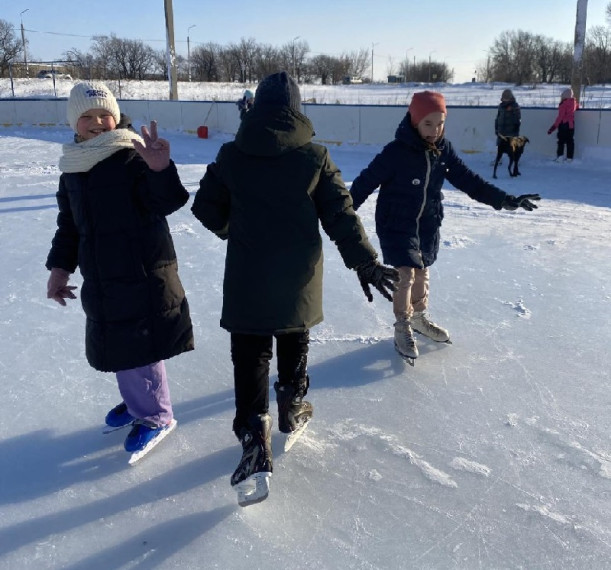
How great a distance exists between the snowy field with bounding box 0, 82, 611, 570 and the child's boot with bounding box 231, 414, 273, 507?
7 cm

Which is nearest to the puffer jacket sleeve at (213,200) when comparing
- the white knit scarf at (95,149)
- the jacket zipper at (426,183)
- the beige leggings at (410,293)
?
the white knit scarf at (95,149)

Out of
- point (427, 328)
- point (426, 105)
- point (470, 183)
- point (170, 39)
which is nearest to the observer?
point (426, 105)

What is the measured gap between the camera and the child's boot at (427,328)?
9.89 feet

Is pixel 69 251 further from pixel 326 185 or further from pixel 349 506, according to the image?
pixel 349 506

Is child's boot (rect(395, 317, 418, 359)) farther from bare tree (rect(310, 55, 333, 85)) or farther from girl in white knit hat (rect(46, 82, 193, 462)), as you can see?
bare tree (rect(310, 55, 333, 85))

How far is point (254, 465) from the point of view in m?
1.81

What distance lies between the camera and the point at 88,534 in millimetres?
1711

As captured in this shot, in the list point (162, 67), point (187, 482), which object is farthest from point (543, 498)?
point (162, 67)

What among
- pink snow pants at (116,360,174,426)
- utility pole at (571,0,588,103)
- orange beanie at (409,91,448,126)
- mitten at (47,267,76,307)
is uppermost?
utility pole at (571,0,588,103)

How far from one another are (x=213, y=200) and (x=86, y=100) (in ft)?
1.74

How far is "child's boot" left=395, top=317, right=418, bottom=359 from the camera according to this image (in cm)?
282

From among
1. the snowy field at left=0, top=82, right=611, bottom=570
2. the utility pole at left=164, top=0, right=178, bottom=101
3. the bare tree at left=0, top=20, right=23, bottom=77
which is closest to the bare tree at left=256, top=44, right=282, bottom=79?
the bare tree at left=0, top=20, right=23, bottom=77

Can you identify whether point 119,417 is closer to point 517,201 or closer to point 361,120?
point 517,201

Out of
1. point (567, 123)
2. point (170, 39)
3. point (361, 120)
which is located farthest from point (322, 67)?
point (567, 123)
